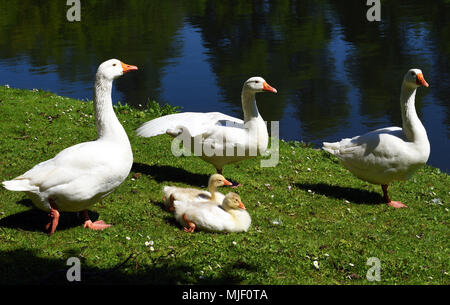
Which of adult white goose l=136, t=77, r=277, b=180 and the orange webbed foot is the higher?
adult white goose l=136, t=77, r=277, b=180

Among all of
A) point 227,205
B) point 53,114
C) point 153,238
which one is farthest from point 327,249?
point 53,114

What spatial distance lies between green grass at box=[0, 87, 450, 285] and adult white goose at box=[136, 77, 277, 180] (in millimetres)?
744

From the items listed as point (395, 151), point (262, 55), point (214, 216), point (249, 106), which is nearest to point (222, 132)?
point (249, 106)

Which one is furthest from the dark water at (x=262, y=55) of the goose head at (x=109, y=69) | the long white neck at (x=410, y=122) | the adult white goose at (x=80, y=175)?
the adult white goose at (x=80, y=175)

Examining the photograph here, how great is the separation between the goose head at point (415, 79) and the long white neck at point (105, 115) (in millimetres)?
5419

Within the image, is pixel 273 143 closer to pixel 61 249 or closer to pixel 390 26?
pixel 61 249

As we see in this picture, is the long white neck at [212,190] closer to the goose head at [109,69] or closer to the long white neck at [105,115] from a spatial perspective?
the long white neck at [105,115]

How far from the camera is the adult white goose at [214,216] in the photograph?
7859 millimetres

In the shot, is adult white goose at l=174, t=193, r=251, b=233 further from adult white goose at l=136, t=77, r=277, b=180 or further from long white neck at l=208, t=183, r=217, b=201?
adult white goose at l=136, t=77, r=277, b=180

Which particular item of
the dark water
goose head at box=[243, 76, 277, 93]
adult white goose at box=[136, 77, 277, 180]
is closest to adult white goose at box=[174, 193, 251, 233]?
adult white goose at box=[136, 77, 277, 180]

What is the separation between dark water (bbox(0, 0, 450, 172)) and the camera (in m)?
19.9

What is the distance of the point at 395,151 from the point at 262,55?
1896cm

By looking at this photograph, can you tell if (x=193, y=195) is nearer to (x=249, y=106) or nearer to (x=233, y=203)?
(x=233, y=203)

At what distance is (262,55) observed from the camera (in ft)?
90.8
